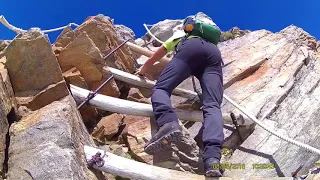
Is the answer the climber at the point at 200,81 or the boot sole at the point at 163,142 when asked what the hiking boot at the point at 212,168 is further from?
the boot sole at the point at 163,142

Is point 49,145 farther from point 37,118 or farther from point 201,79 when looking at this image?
point 201,79

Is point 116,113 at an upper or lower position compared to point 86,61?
lower

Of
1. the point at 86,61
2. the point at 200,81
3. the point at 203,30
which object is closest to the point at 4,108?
the point at 86,61

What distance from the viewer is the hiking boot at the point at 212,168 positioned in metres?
7.36

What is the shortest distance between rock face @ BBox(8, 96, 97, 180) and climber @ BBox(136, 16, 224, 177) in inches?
56.0

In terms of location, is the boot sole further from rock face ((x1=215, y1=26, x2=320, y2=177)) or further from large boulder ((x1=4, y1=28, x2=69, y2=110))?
large boulder ((x1=4, y1=28, x2=69, y2=110))

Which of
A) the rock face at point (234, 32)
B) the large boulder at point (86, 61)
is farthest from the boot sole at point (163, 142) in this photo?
the rock face at point (234, 32)

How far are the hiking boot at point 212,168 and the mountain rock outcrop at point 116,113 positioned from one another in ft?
4.55

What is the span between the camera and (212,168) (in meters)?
7.39

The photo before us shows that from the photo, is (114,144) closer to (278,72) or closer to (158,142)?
(158,142)

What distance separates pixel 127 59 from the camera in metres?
13.4

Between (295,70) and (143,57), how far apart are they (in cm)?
567

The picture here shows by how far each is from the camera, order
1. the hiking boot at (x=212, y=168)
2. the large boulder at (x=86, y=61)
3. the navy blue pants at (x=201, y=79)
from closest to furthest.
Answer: the hiking boot at (x=212, y=168)
the navy blue pants at (x=201, y=79)
the large boulder at (x=86, y=61)

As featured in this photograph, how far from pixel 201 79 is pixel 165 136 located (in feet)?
6.68
